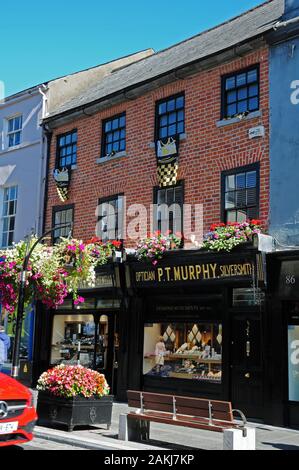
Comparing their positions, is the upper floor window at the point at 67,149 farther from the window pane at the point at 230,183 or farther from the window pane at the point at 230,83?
the window pane at the point at 230,183

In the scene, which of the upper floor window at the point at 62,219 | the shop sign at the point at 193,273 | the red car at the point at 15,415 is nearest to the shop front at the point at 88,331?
the shop sign at the point at 193,273

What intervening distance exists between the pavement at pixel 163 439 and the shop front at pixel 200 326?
1.83m

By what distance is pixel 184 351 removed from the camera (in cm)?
1384

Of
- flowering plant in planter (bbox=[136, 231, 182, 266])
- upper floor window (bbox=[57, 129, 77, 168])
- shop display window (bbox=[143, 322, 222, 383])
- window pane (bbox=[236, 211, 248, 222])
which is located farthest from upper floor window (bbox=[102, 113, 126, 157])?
shop display window (bbox=[143, 322, 222, 383])

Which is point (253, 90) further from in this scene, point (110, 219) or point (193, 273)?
point (110, 219)

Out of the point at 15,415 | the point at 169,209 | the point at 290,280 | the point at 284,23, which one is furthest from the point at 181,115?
the point at 15,415

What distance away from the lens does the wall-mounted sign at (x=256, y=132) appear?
496 inches

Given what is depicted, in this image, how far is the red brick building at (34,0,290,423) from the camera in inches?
495

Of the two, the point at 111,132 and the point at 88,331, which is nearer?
the point at 88,331

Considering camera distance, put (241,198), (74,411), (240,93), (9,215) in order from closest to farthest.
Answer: (74,411) < (241,198) < (240,93) < (9,215)

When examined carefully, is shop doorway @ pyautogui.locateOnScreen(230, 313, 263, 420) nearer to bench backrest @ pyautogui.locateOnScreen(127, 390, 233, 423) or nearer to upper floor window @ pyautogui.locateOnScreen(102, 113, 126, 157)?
bench backrest @ pyautogui.locateOnScreen(127, 390, 233, 423)

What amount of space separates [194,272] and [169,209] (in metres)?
2.08

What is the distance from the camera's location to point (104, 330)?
15.9 m

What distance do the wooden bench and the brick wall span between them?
4.99m
